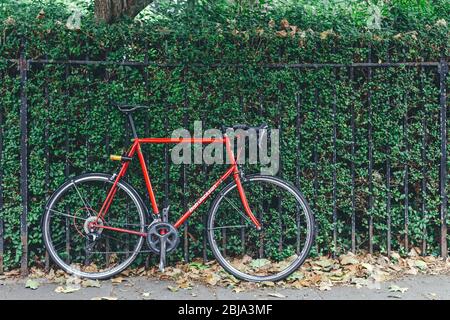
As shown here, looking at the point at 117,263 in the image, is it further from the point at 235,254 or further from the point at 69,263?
the point at 235,254

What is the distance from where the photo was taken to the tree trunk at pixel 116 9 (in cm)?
625

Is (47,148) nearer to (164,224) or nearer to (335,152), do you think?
(164,224)

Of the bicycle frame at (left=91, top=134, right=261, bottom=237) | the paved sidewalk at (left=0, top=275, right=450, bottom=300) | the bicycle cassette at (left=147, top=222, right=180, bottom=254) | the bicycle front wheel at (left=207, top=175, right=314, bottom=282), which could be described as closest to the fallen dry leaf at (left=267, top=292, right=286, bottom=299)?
the paved sidewalk at (left=0, top=275, right=450, bottom=300)

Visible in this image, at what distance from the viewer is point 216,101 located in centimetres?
612

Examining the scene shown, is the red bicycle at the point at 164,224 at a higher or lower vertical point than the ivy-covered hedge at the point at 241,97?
lower

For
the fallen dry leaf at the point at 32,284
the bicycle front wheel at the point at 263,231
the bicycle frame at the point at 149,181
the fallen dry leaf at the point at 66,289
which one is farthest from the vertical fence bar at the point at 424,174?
the fallen dry leaf at the point at 32,284

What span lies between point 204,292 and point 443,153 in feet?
8.60

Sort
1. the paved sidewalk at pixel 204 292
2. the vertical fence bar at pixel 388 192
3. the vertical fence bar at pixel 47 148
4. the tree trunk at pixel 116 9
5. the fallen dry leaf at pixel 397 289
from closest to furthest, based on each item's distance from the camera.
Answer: the paved sidewalk at pixel 204 292, the fallen dry leaf at pixel 397 289, the vertical fence bar at pixel 47 148, the tree trunk at pixel 116 9, the vertical fence bar at pixel 388 192

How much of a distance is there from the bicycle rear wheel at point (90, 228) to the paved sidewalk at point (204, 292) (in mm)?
256

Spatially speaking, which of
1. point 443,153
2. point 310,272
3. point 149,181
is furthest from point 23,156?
point 443,153

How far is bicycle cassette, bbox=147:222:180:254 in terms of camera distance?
231 inches

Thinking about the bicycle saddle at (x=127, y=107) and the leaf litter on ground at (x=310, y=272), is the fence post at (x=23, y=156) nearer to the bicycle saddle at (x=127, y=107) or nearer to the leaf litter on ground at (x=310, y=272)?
the leaf litter on ground at (x=310, y=272)

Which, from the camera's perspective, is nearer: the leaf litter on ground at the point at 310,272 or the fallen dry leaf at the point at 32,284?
the fallen dry leaf at the point at 32,284

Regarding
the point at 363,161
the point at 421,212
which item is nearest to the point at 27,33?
the point at 363,161
